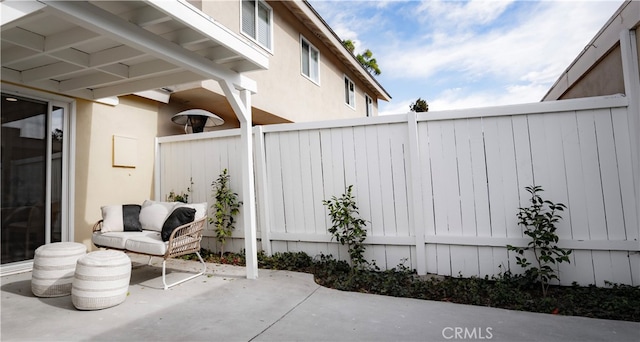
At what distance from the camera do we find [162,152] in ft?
20.1

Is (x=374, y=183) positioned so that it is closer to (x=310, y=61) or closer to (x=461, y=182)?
(x=461, y=182)

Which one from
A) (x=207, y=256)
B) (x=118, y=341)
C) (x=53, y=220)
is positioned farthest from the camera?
(x=207, y=256)

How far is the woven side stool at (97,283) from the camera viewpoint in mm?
3088

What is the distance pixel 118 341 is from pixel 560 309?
380 cm

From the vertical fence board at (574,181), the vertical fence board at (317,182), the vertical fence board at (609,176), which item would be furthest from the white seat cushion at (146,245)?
the vertical fence board at (609,176)

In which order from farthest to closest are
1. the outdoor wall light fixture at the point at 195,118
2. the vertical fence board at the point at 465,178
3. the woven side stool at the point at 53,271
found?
the outdoor wall light fixture at the point at 195,118 → the vertical fence board at the point at 465,178 → the woven side stool at the point at 53,271

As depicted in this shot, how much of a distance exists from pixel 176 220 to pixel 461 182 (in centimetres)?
351

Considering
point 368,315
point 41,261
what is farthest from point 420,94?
point 41,261

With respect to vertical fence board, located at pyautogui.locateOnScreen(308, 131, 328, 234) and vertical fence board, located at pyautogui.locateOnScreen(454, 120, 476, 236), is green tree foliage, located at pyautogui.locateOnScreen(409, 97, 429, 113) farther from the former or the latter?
vertical fence board, located at pyautogui.locateOnScreen(454, 120, 476, 236)

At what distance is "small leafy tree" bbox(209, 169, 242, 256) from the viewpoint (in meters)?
5.23

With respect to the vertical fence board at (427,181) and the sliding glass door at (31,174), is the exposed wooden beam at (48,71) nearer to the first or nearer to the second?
the sliding glass door at (31,174)

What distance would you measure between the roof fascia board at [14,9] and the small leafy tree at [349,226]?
343cm

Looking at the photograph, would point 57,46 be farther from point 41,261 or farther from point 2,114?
point 41,261

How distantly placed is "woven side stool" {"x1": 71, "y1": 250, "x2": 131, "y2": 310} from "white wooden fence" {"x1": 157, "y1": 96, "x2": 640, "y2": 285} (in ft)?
6.96
